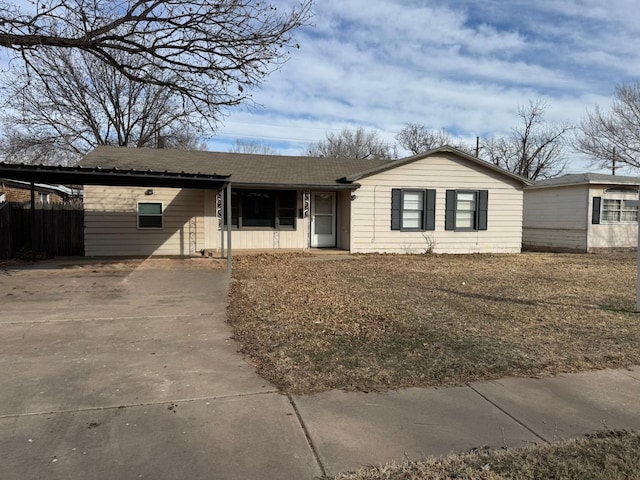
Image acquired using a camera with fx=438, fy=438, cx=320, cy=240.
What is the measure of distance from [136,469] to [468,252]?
1549 cm

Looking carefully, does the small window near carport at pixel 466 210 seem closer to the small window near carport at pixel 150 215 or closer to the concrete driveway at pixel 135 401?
the small window near carport at pixel 150 215

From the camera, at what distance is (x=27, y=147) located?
26.6 m

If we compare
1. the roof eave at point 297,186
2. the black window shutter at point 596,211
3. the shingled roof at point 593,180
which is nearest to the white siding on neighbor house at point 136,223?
the roof eave at point 297,186

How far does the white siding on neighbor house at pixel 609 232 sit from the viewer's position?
58.5ft

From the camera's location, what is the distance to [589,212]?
17.8 m

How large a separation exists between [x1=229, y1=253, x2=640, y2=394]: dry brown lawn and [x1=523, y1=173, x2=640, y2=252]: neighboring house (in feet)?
25.3

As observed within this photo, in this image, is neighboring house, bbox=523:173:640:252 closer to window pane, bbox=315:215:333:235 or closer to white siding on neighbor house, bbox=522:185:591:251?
white siding on neighbor house, bbox=522:185:591:251

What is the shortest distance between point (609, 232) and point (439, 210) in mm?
7919

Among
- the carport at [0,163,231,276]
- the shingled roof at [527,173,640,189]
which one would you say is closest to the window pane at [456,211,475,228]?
the shingled roof at [527,173,640,189]

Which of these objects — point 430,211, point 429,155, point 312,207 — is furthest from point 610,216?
point 312,207

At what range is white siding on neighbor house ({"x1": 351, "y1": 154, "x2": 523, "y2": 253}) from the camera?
15.5 m

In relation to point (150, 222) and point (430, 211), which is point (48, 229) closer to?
point (150, 222)

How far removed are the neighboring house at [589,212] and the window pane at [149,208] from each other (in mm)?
15060

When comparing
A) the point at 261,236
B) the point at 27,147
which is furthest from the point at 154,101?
the point at 261,236
